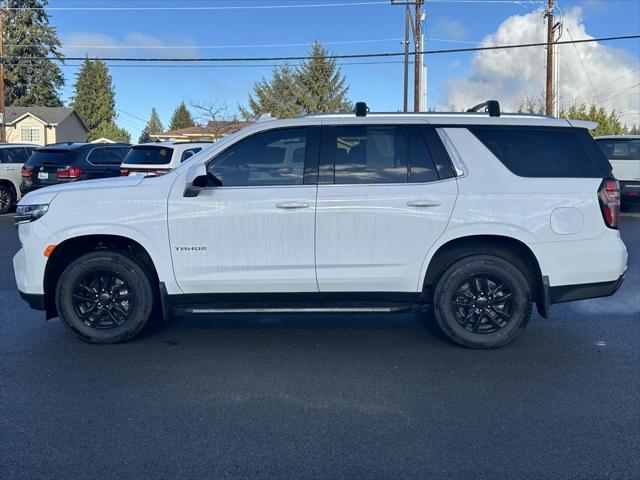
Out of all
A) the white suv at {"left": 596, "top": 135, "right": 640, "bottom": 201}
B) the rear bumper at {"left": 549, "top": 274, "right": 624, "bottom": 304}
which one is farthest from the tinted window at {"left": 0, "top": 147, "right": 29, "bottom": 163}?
the rear bumper at {"left": 549, "top": 274, "right": 624, "bottom": 304}

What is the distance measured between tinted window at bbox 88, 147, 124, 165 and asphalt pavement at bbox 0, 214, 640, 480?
35.5ft

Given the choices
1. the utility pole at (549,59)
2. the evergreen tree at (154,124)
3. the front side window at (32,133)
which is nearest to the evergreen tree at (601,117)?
the utility pole at (549,59)

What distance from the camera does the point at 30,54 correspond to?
213ft

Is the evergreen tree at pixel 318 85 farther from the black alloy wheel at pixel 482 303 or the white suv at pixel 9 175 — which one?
the black alloy wheel at pixel 482 303

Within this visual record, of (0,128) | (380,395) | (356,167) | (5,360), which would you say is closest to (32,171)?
(5,360)

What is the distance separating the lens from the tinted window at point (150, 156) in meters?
13.9

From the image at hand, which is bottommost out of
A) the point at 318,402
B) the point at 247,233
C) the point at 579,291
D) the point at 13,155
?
the point at 318,402

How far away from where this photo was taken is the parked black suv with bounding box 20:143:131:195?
51.4 ft

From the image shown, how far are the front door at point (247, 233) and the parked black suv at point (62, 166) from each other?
11.3 metres

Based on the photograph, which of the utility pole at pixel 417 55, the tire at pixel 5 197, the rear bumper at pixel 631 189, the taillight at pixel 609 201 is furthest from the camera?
the utility pole at pixel 417 55

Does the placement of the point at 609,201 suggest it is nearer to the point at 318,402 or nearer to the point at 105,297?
the point at 318,402

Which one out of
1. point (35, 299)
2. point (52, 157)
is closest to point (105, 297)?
point (35, 299)

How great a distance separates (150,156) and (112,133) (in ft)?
204

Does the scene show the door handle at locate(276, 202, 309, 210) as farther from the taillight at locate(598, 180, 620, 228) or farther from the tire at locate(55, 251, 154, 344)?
the taillight at locate(598, 180, 620, 228)
